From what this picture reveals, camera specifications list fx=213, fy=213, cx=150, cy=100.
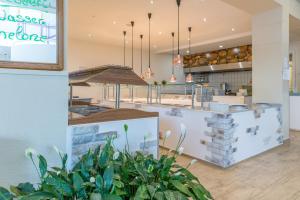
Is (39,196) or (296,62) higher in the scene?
(296,62)

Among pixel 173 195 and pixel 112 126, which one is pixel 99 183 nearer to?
pixel 173 195

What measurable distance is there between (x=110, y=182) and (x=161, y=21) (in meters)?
5.31

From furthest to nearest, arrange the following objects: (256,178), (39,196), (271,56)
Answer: (271,56)
(256,178)
(39,196)

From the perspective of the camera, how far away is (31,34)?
125cm

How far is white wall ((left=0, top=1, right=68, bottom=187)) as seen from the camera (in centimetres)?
118

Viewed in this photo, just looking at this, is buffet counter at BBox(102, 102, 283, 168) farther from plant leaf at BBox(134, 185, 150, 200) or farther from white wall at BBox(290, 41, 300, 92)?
white wall at BBox(290, 41, 300, 92)

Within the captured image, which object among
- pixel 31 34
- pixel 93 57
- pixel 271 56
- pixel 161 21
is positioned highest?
pixel 161 21

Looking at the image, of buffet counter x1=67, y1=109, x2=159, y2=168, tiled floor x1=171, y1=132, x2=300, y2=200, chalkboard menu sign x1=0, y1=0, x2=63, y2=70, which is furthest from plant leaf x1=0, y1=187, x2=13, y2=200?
tiled floor x1=171, y1=132, x2=300, y2=200

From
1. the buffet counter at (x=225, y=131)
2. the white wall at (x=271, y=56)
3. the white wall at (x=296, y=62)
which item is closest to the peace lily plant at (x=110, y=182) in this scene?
the buffet counter at (x=225, y=131)

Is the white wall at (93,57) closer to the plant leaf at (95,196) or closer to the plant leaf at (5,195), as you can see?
the plant leaf at (5,195)

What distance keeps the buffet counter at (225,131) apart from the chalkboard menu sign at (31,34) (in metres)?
2.40

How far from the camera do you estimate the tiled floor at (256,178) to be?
228cm

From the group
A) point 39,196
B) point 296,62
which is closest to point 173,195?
point 39,196

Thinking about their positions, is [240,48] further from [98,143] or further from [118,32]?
[98,143]
